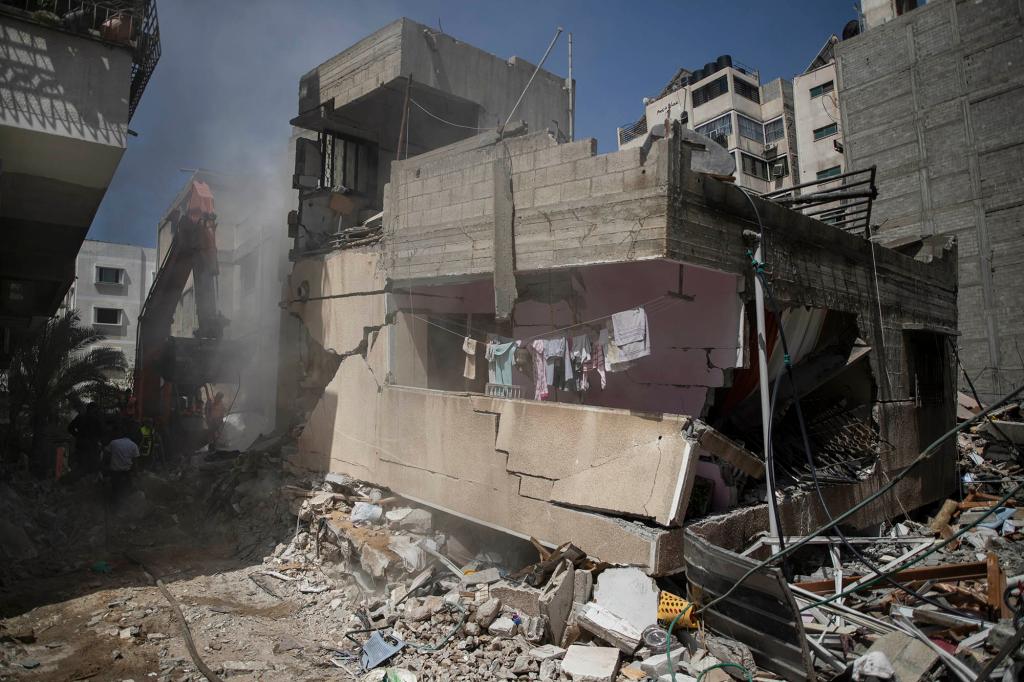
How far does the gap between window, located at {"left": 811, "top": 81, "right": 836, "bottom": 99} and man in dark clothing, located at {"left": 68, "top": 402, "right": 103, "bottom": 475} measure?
122 feet

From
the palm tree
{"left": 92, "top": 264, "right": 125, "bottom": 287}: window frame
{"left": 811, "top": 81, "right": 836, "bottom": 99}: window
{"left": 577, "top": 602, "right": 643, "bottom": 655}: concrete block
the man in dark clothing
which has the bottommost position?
{"left": 577, "top": 602, "right": 643, "bottom": 655}: concrete block

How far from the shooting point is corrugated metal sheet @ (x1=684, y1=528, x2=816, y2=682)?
465 centimetres

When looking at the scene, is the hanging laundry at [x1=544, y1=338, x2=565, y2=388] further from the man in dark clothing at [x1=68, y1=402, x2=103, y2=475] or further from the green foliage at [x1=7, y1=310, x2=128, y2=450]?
the green foliage at [x1=7, y1=310, x2=128, y2=450]

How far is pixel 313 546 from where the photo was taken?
8.59m

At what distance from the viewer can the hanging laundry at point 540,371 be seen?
7.34 metres

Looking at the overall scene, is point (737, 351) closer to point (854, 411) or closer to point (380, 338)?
point (854, 411)

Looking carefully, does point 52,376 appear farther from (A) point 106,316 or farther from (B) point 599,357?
(A) point 106,316

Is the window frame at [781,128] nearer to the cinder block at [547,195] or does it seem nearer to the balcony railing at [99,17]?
the cinder block at [547,195]

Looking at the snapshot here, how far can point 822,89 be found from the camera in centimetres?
3388

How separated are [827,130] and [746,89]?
30.7 ft

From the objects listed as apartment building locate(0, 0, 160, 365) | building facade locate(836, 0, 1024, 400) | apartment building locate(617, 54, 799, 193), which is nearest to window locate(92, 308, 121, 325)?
apartment building locate(0, 0, 160, 365)

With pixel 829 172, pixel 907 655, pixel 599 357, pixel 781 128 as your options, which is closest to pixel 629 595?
pixel 907 655

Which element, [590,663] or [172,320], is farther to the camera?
[172,320]

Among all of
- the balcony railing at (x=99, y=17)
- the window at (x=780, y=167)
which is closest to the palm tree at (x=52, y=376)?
the balcony railing at (x=99, y=17)
